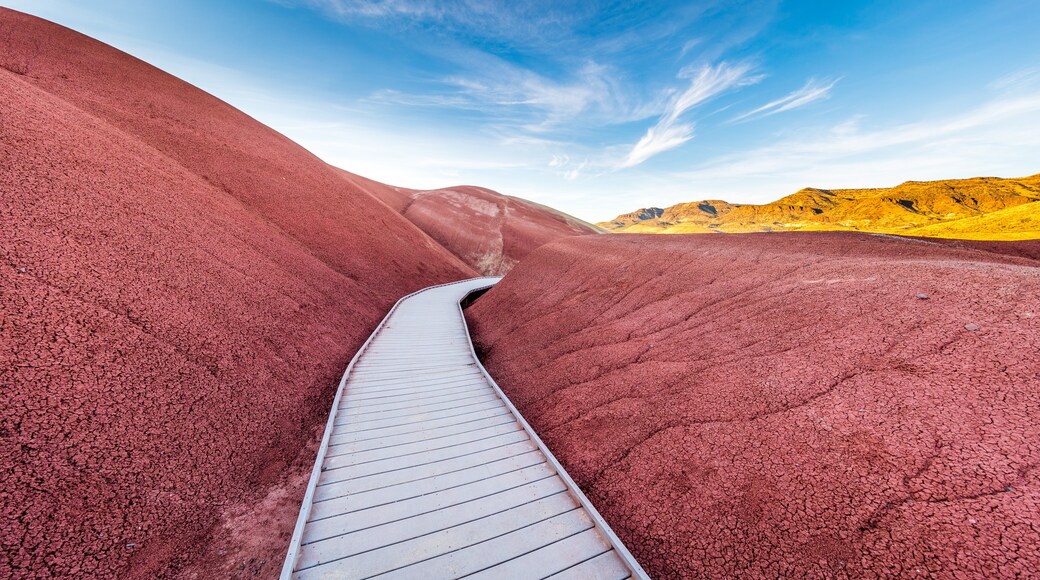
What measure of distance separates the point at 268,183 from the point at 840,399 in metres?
27.0

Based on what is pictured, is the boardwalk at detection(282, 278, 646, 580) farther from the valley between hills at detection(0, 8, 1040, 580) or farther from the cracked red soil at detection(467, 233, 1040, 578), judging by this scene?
the cracked red soil at detection(467, 233, 1040, 578)

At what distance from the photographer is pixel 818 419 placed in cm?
480

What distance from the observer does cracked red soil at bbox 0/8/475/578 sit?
405cm

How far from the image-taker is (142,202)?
9891 millimetres

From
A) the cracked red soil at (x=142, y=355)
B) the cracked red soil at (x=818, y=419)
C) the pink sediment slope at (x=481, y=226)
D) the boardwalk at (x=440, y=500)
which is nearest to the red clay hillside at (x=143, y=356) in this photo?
the cracked red soil at (x=142, y=355)

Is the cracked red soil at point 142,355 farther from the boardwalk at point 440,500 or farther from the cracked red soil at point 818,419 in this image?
the cracked red soil at point 818,419

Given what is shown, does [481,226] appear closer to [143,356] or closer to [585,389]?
[585,389]

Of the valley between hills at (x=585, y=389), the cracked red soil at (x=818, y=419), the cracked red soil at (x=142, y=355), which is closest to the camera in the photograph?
the cracked red soil at (x=818, y=419)

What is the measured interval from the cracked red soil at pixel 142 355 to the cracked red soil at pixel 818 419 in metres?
4.99

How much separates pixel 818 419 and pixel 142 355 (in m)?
11.4

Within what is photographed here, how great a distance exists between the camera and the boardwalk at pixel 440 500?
11.2ft

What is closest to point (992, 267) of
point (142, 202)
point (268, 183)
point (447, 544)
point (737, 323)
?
point (737, 323)

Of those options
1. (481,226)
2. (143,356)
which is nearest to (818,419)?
(143,356)

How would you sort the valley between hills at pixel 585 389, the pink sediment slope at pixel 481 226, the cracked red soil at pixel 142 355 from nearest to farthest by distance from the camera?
1. the valley between hills at pixel 585 389
2. the cracked red soil at pixel 142 355
3. the pink sediment slope at pixel 481 226
